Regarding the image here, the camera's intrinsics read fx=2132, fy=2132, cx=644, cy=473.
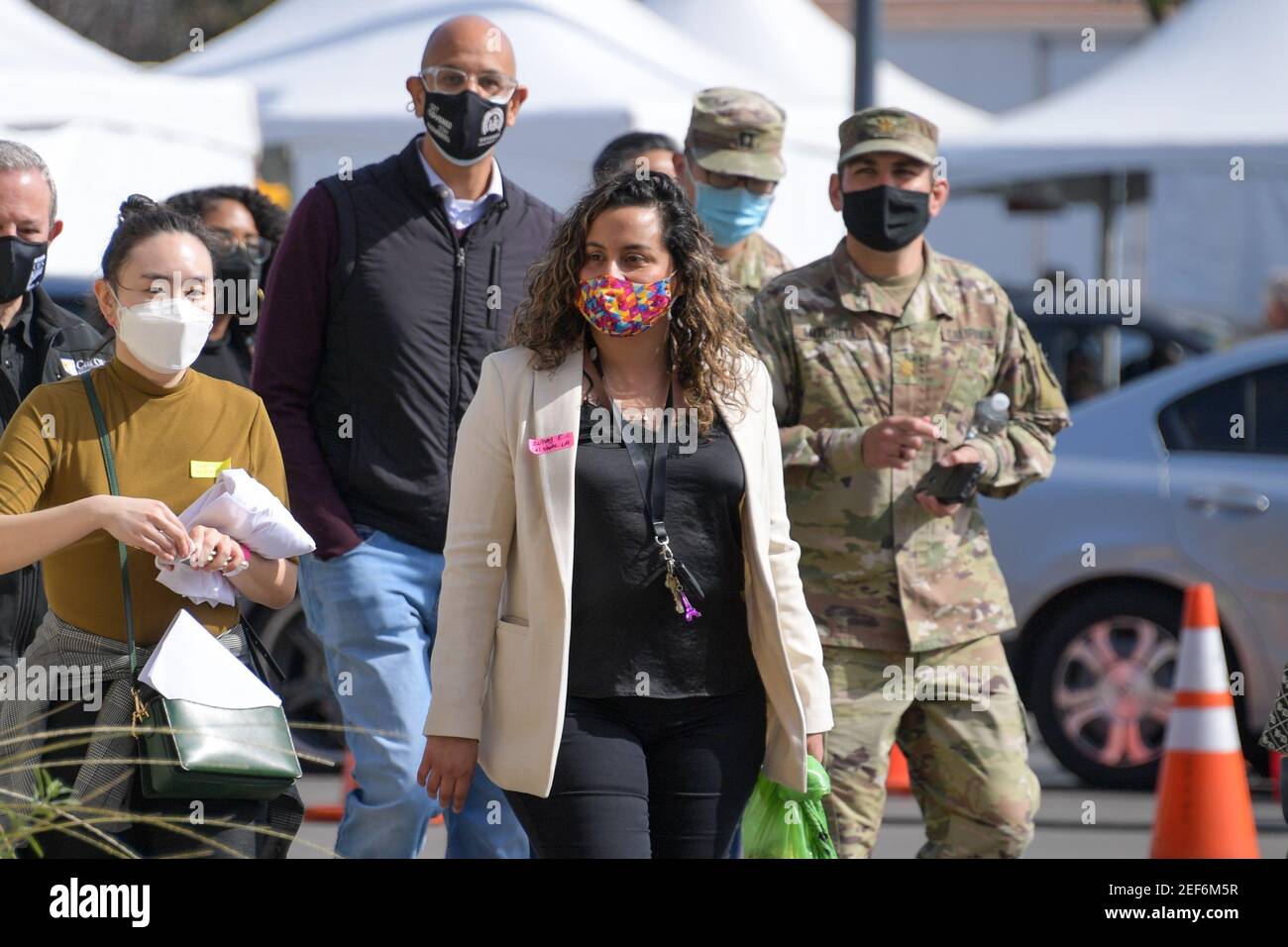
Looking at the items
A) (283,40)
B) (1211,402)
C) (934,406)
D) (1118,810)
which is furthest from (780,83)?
(934,406)

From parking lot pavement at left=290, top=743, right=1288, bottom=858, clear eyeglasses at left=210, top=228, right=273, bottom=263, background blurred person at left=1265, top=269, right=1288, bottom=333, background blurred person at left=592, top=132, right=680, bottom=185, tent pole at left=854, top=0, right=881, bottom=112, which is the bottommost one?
parking lot pavement at left=290, top=743, right=1288, bottom=858

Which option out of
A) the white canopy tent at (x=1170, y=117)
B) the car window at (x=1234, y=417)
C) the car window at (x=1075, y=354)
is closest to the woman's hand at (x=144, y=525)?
the car window at (x=1234, y=417)

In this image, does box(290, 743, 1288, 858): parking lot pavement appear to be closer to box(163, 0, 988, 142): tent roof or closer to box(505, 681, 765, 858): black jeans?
box(505, 681, 765, 858): black jeans

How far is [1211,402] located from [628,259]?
520 centimetres

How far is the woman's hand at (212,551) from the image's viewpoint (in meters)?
3.96

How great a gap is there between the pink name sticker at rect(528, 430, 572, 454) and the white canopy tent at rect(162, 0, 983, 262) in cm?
801

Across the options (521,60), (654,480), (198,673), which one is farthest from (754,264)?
(521,60)

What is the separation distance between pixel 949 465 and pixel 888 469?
0.16 meters

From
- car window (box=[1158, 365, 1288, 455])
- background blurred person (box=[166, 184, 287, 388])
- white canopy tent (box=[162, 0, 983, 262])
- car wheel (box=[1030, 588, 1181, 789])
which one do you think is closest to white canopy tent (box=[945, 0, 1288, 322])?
white canopy tent (box=[162, 0, 983, 262])

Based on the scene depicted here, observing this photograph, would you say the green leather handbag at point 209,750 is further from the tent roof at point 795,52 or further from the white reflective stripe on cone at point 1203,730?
the tent roof at point 795,52

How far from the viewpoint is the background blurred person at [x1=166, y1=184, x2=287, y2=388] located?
246 inches
